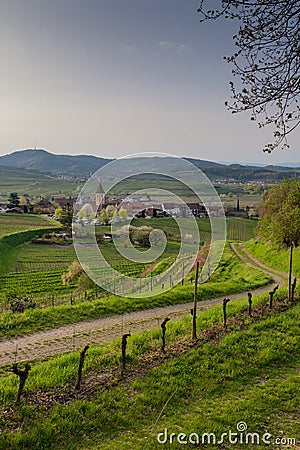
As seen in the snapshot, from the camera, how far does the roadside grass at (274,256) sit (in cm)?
2337

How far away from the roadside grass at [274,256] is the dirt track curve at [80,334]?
9528mm

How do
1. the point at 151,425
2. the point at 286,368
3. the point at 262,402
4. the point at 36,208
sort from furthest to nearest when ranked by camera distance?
the point at 36,208
the point at 286,368
the point at 262,402
the point at 151,425

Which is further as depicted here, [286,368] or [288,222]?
[288,222]

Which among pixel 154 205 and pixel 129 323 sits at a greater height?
pixel 154 205

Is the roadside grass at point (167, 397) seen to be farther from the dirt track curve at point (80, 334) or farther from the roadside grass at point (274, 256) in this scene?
the roadside grass at point (274, 256)

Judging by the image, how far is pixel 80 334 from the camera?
35.4ft

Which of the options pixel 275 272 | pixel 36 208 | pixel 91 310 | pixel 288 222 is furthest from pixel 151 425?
pixel 36 208

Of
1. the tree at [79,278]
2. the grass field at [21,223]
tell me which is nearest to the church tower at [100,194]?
the tree at [79,278]

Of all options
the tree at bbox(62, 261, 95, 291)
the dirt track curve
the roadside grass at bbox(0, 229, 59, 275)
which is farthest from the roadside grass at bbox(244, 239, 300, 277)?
the roadside grass at bbox(0, 229, 59, 275)

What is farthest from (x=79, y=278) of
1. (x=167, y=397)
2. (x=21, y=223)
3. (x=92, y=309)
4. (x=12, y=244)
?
(x=21, y=223)

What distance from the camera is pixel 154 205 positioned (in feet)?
84.6

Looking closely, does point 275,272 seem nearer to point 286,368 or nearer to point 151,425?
point 286,368

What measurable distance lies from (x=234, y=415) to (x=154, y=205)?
67.8 feet

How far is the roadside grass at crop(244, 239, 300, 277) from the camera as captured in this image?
23370mm
